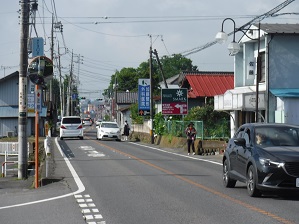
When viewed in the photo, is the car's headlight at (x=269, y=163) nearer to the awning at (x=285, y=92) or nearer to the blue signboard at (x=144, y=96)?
the awning at (x=285, y=92)

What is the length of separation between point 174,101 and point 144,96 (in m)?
8.09

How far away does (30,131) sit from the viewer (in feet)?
202

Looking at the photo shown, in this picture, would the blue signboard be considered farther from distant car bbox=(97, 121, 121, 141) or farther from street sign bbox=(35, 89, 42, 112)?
street sign bbox=(35, 89, 42, 112)

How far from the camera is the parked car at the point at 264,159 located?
12414 mm

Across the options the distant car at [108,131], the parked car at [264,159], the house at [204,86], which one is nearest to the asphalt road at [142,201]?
the parked car at [264,159]

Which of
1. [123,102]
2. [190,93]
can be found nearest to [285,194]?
[190,93]

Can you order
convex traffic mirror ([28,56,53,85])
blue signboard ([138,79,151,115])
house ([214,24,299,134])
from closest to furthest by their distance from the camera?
convex traffic mirror ([28,56,53,85])
house ([214,24,299,134])
blue signboard ([138,79,151,115])

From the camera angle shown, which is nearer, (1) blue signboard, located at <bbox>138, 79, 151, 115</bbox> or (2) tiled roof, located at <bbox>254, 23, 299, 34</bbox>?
(2) tiled roof, located at <bbox>254, 23, 299, 34</bbox>

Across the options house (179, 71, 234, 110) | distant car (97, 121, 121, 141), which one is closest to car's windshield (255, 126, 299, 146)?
distant car (97, 121, 121, 141)

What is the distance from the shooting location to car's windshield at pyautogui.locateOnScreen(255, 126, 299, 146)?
1381cm

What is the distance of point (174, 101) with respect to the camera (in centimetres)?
4512

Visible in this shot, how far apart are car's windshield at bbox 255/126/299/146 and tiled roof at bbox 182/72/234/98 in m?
36.3

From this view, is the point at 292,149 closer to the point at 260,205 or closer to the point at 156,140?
the point at 260,205

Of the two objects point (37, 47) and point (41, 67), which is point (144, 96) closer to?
point (37, 47)
